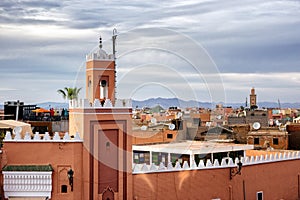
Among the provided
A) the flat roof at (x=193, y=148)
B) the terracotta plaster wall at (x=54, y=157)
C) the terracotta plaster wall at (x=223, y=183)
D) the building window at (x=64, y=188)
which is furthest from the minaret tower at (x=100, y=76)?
the flat roof at (x=193, y=148)

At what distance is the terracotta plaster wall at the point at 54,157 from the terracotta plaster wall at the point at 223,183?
1.96 meters

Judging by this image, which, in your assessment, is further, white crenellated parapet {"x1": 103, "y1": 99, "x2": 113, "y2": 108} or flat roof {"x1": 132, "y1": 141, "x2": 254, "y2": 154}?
flat roof {"x1": 132, "y1": 141, "x2": 254, "y2": 154}

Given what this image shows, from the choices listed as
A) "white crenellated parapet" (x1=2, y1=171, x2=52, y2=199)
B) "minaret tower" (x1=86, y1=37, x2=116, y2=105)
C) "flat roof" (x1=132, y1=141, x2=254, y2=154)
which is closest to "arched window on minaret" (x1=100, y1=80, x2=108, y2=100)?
"minaret tower" (x1=86, y1=37, x2=116, y2=105)

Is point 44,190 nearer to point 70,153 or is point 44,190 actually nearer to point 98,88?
point 70,153

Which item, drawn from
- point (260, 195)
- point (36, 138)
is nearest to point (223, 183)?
point (260, 195)

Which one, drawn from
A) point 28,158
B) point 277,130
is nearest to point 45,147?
point 28,158

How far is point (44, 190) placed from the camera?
13.3 meters

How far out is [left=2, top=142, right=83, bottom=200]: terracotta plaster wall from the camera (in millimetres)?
13328

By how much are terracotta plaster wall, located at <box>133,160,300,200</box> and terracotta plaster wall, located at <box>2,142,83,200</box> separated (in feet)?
6.44

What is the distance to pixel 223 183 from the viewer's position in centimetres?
1639

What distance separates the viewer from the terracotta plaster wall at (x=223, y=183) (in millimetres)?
14805

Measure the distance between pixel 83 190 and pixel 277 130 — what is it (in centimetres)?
1710

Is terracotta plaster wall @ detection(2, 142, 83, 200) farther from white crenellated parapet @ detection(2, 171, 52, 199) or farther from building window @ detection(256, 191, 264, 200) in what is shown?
building window @ detection(256, 191, 264, 200)

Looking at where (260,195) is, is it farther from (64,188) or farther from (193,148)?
(64,188)
